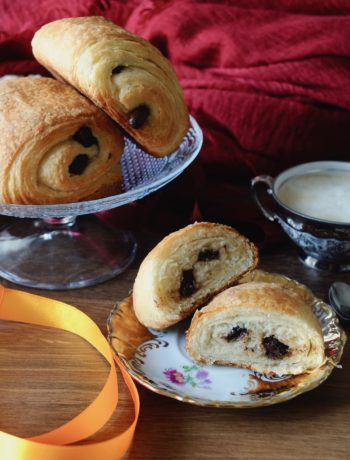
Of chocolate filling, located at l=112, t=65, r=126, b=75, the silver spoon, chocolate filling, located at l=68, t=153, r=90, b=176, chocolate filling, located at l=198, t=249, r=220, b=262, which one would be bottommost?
the silver spoon

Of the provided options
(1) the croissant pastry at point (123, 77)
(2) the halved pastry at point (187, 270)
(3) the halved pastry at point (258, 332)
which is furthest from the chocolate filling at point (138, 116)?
(3) the halved pastry at point (258, 332)

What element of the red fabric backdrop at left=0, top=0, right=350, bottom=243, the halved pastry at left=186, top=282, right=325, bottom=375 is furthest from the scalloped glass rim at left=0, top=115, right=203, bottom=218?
the halved pastry at left=186, top=282, right=325, bottom=375

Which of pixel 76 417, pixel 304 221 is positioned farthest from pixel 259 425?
pixel 304 221

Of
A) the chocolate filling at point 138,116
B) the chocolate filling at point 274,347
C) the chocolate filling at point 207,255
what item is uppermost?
the chocolate filling at point 138,116

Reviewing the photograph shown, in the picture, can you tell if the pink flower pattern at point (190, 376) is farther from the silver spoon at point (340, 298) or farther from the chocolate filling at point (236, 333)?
the silver spoon at point (340, 298)

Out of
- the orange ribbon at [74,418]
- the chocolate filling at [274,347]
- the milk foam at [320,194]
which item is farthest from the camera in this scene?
the milk foam at [320,194]

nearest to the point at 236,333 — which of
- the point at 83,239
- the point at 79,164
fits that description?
the point at 79,164

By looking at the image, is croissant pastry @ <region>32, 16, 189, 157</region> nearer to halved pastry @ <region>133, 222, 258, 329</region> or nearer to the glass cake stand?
the glass cake stand
